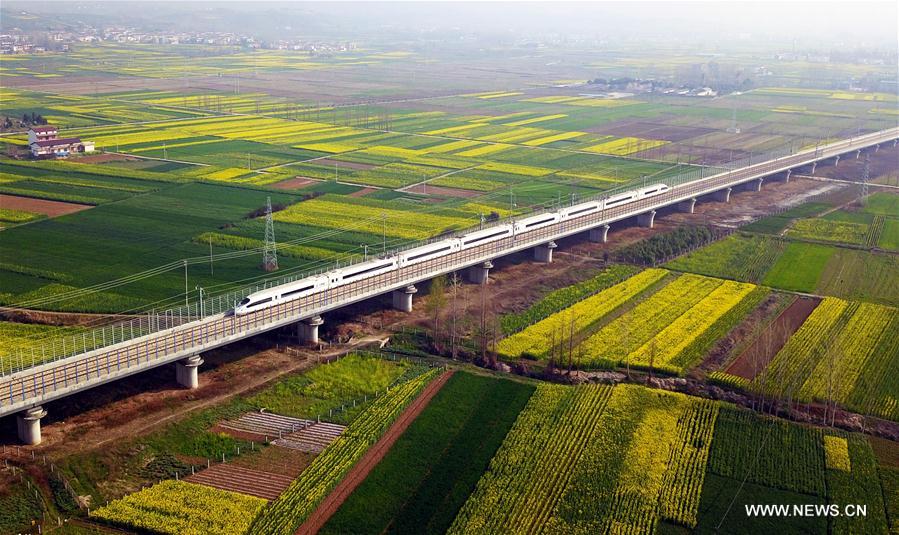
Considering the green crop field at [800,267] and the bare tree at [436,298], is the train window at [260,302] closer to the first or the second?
the bare tree at [436,298]

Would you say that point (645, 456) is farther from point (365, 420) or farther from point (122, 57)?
point (122, 57)

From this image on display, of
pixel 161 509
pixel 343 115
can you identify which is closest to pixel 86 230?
pixel 161 509

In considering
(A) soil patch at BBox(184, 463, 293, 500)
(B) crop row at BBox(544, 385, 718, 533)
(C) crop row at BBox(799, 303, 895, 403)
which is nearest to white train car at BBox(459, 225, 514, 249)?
(B) crop row at BBox(544, 385, 718, 533)

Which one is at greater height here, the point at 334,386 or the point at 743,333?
the point at 743,333

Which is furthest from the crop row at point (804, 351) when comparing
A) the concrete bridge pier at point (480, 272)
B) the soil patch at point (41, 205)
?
the soil patch at point (41, 205)

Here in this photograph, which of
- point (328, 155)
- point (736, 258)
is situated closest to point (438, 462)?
point (736, 258)

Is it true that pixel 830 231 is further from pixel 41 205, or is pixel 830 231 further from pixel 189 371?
pixel 41 205
